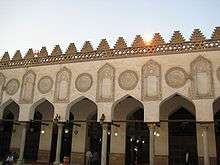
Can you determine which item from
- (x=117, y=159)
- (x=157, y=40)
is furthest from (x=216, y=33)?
(x=117, y=159)

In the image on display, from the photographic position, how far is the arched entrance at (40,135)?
22062 millimetres

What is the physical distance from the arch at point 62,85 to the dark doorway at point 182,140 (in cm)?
700

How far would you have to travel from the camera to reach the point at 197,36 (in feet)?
57.8

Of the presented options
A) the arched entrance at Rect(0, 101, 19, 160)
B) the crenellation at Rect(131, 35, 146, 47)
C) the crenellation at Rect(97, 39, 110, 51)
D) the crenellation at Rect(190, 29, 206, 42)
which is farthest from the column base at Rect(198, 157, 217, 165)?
the arched entrance at Rect(0, 101, 19, 160)

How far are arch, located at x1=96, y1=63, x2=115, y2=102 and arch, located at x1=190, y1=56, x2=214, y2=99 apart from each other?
4782 mm

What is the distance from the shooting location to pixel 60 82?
2022 centimetres

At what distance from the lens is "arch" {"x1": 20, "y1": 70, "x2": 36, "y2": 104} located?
20.9m

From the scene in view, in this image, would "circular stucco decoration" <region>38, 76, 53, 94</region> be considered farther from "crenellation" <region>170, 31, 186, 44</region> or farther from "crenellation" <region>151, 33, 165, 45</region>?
"crenellation" <region>170, 31, 186, 44</region>

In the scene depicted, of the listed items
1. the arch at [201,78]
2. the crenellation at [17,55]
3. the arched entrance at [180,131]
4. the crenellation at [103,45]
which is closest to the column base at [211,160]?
the arched entrance at [180,131]

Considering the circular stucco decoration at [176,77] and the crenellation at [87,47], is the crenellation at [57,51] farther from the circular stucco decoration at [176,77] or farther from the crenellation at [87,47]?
the circular stucco decoration at [176,77]

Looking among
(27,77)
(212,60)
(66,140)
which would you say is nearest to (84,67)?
(27,77)

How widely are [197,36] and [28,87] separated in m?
11.7

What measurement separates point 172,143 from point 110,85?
546 cm

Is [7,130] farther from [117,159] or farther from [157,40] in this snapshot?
[157,40]
